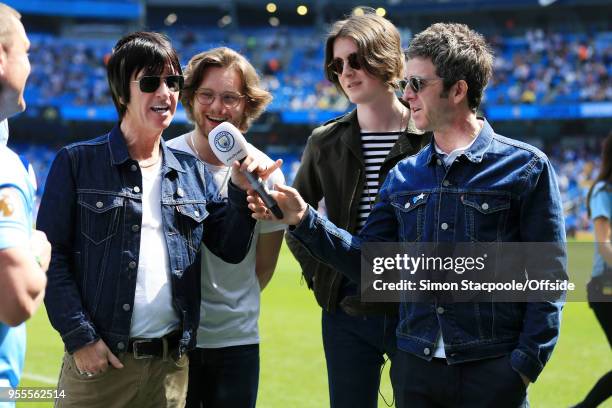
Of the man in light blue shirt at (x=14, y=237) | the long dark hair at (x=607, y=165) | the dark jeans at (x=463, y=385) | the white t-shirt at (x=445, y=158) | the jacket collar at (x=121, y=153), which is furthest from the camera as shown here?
the long dark hair at (x=607, y=165)

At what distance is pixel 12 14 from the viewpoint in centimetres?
282

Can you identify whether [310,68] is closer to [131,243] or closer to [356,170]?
[356,170]

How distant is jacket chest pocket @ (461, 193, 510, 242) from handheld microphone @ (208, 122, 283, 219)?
0.81 m

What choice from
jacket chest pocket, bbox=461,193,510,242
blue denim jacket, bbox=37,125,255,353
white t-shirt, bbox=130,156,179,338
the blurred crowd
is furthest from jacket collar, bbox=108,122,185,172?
the blurred crowd

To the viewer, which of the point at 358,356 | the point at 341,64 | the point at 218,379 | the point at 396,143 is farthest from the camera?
the point at 341,64

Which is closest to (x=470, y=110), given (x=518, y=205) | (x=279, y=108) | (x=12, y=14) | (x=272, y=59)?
(x=518, y=205)

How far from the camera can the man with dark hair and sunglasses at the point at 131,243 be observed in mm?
Result: 3529

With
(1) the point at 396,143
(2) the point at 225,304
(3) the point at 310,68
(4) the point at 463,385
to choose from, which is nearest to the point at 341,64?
(1) the point at 396,143

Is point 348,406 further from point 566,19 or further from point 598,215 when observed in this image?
point 566,19

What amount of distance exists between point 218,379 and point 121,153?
1.30m

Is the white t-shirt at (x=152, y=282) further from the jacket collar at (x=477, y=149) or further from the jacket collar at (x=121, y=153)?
the jacket collar at (x=477, y=149)

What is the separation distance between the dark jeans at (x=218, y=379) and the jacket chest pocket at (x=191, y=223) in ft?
2.18

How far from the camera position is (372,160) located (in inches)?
184

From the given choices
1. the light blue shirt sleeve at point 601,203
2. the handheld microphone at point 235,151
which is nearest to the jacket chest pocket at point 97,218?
the handheld microphone at point 235,151
